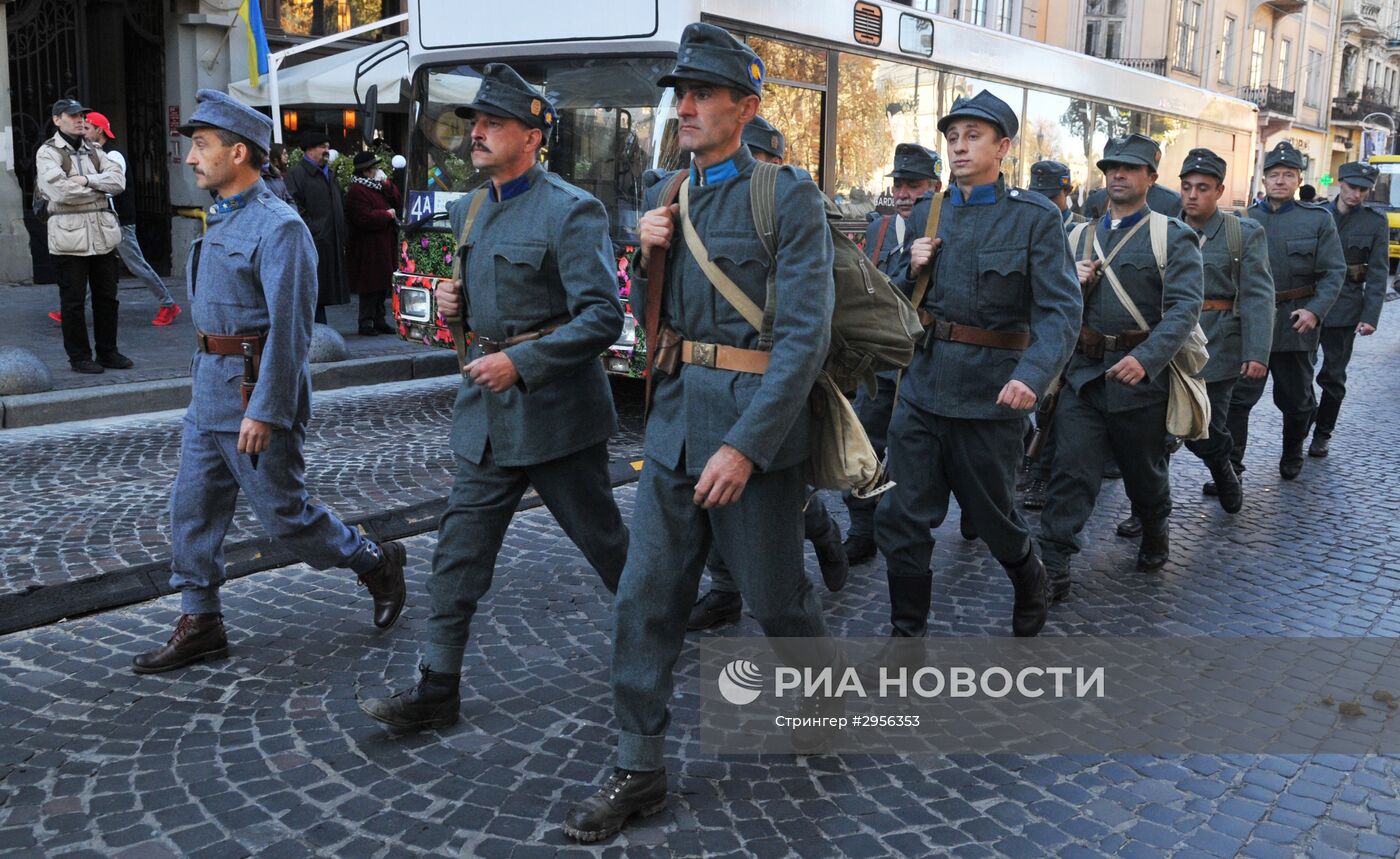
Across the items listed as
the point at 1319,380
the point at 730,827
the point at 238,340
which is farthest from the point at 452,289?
the point at 1319,380

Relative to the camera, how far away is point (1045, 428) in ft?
20.6

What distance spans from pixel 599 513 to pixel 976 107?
176 cm

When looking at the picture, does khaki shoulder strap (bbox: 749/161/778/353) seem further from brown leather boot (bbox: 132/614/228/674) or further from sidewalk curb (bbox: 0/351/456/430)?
sidewalk curb (bbox: 0/351/456/430)

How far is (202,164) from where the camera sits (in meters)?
3.90

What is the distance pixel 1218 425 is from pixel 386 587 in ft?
14.5

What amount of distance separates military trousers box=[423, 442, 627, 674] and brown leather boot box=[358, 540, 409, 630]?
0.84 meters

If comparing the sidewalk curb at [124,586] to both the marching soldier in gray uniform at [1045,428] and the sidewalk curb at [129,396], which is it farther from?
the sidewalk curb at [129,396]

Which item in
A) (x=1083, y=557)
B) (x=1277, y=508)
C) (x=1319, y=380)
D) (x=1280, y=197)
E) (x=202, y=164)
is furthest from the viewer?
(x=1319, y=380)

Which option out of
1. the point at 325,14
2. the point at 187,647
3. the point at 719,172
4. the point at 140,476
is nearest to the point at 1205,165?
the point at 719,172

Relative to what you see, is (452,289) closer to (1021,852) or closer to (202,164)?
(202,164)

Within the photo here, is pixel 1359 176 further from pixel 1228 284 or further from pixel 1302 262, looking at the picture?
pixel 1228 284

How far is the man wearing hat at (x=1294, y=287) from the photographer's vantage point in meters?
7.38

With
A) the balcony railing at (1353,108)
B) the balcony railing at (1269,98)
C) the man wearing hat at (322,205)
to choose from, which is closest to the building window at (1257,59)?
the balcony railing at (1269,98)

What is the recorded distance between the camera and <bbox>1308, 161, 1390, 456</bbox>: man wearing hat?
8.24 metres
